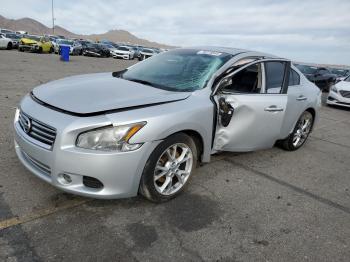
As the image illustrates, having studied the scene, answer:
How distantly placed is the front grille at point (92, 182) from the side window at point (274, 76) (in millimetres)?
2607

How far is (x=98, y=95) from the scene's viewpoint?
10.0 ft

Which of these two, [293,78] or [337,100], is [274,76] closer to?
[293,78]

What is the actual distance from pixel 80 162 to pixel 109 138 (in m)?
0.31

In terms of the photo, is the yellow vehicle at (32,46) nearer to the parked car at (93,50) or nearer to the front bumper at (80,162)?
the parked car at (93,50)

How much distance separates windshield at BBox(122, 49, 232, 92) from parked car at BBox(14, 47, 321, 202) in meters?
0.01

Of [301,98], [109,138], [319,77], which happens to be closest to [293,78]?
[301,98]

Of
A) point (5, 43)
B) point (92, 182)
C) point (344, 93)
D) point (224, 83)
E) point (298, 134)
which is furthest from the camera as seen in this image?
point (5, 43)

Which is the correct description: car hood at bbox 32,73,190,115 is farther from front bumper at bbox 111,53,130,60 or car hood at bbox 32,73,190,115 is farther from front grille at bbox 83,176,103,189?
front bumper at bbox 111,53,130,60

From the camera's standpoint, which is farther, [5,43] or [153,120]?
[5,43]

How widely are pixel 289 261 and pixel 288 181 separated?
1734 millimetres

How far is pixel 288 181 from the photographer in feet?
13.7

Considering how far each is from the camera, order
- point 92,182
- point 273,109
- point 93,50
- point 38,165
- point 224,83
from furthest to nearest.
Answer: point 93,50, point 273,109, point 224,83, point 38,165, point 92,182

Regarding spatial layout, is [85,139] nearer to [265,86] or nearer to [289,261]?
[289,261]

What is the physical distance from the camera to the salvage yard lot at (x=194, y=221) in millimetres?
2518
